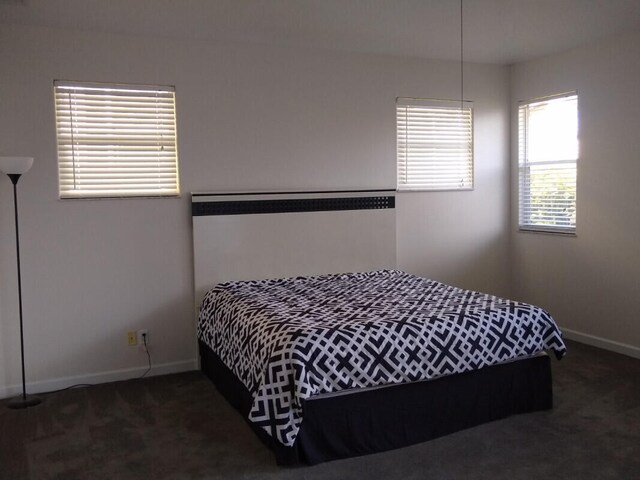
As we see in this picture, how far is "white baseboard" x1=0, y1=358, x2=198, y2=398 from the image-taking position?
386 cm

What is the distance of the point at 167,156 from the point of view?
4211 mm

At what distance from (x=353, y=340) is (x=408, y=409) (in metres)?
0.47

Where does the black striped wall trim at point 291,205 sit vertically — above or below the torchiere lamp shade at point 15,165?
below

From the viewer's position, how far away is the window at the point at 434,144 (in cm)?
500

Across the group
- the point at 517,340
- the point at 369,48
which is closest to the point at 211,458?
the point at 517,340

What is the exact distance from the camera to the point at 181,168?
4.20 metres

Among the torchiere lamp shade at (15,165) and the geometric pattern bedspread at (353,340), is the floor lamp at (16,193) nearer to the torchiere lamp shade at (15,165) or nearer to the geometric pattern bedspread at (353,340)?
the torchiere lamp shade at (15,165)

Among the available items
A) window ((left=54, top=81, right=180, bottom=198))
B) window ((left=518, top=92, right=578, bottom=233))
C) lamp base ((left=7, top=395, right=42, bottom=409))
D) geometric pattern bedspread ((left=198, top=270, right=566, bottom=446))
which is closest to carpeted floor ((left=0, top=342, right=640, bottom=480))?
lamp base ((left=7, top=395, right=42, bottom=409))

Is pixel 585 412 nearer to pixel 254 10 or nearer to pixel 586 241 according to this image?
pixel 586 241

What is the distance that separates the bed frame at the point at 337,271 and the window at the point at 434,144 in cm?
41

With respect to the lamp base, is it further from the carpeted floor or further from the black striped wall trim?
the black striped wall trim

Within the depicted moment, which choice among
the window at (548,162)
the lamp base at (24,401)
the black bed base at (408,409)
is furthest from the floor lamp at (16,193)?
the window at (548,162)

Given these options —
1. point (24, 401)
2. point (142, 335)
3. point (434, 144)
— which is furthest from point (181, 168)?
point (434, 144)

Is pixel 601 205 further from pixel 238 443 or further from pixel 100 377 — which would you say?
pixel 100 377
